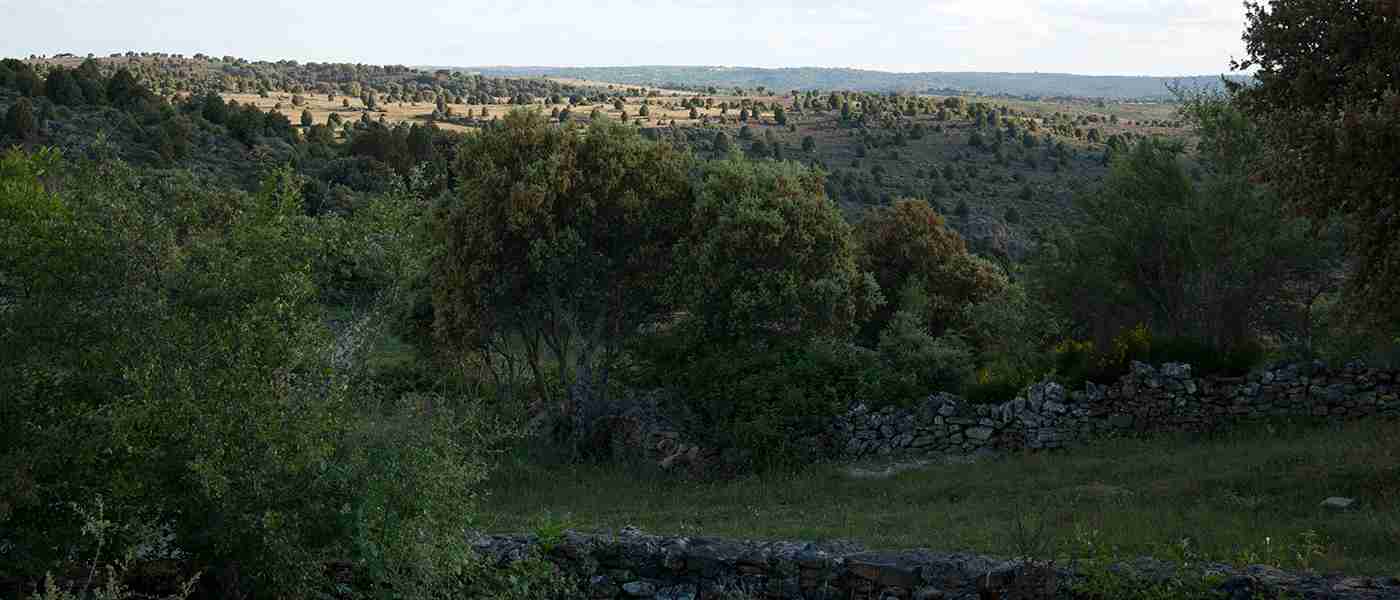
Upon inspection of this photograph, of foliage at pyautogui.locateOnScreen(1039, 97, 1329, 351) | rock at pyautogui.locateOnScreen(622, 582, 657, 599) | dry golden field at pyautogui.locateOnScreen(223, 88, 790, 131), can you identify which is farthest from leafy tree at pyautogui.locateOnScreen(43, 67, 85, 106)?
rock at pyautogui.locateOnScreen(622, 582, 657, 599)

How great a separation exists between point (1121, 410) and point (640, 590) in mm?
9248

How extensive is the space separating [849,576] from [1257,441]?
8.15 meters

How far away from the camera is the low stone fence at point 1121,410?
15.6 meters

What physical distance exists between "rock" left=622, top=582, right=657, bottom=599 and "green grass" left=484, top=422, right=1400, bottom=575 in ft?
6.53

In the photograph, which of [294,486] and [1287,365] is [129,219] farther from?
[1287,365]

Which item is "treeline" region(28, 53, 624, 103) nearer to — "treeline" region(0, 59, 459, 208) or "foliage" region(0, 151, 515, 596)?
"treeline" region(0, 59, 459, 208)

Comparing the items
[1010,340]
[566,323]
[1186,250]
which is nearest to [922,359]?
[1010,340]

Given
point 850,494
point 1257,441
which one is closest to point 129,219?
point 850,494

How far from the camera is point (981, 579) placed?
30.3ft

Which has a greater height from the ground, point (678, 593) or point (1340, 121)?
point (1340, 121)

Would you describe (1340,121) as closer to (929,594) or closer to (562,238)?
(929,594)

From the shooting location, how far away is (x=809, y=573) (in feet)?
32.5

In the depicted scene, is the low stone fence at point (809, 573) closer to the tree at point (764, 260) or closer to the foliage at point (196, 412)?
the foliage at point (196, 412)

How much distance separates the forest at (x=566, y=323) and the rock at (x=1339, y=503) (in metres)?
0.23
